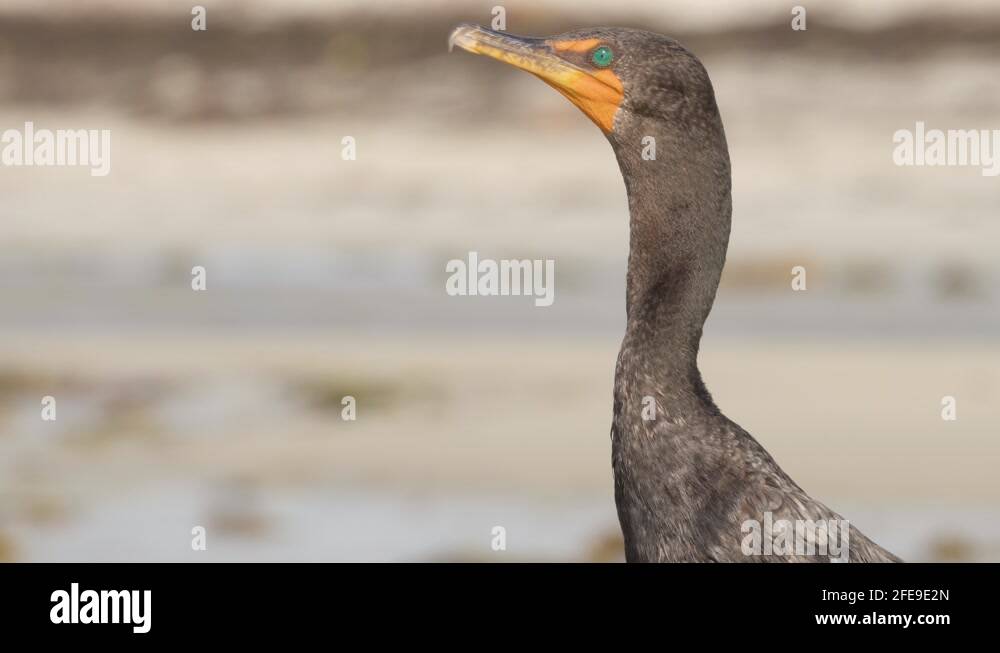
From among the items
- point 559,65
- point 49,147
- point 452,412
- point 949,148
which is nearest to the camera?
point 559,65

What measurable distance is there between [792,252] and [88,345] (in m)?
6.68

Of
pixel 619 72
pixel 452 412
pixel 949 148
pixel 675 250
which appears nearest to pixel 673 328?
pixel 675 250

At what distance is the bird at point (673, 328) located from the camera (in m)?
4.89

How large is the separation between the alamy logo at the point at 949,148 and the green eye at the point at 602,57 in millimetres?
12227

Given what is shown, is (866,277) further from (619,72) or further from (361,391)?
(619,72)

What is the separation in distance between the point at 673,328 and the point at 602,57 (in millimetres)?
980

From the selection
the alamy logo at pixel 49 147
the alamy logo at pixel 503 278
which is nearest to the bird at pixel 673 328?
the alamy logo at pixel 503 278

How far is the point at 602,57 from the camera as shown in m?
5.27

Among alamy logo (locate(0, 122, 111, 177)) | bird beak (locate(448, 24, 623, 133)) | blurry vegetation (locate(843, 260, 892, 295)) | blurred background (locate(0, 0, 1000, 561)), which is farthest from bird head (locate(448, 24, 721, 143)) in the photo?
alamy logo (locate(0, 122, 111, 177))

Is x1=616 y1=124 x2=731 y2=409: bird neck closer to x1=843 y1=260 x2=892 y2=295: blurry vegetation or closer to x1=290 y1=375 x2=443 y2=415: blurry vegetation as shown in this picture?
x1=290 y1=375 x2=443 y2=415: blurry vegetation

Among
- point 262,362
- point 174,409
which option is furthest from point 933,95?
point 174,409

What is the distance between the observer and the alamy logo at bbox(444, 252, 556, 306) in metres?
14.1

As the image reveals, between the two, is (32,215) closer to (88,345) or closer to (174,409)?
(88,345)

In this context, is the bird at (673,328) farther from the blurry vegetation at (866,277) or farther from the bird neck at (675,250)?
the blurry vegetation at (866,277)
